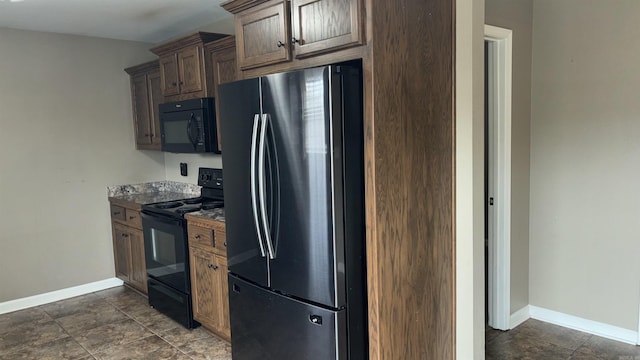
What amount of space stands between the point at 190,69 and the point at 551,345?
3296mm

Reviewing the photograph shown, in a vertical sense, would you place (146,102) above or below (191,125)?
above

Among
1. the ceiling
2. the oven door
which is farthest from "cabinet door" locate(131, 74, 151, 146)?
the oven door

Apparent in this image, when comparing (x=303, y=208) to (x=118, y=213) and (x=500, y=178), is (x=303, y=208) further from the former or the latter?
(x=118, y=213)

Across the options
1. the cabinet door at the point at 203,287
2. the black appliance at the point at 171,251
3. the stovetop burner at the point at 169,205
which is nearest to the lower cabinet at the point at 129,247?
the black appliance at the point at 171,251

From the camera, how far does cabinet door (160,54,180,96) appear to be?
3.78 meters

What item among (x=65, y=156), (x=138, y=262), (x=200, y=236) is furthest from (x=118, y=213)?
(x=200, y=236)

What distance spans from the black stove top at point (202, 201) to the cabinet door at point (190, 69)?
0.75 meters

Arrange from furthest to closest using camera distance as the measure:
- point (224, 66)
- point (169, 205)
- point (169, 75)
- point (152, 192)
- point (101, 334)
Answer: point (152, 192)
point (169, 75)
point (169, 205)
point (101, 334)
point (224, 66)

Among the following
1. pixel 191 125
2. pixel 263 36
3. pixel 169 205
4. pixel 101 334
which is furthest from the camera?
pixel 169 205

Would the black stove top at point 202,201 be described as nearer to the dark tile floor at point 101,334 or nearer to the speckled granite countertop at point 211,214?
the speckled granite countertop at point 211,214

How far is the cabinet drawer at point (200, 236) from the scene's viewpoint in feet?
10.1

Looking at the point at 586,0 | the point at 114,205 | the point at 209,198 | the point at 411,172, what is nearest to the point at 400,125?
the point at 411,172

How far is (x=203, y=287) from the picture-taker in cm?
323

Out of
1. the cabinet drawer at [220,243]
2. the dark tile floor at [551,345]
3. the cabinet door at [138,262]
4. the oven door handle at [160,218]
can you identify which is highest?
the oven door handle at [160,218]
